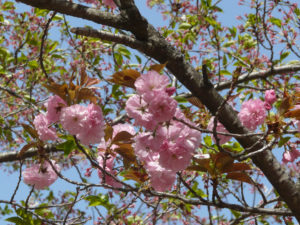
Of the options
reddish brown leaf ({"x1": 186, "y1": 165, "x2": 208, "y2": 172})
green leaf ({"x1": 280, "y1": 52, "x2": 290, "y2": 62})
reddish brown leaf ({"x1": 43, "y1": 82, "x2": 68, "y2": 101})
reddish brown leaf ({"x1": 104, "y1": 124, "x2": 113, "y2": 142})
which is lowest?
reddish brown leaf ({"x1": 186, "y1": 165, "x2": 208, "y2": 172})

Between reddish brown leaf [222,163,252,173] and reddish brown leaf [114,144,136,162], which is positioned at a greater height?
reddish brown leaf [114,144,136,162]

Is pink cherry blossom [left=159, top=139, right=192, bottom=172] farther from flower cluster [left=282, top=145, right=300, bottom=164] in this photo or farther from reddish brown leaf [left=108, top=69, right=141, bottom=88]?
flower cluster [left=282, top=145, right=300, bottom=164]

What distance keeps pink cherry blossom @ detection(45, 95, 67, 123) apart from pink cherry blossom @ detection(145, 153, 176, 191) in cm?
45

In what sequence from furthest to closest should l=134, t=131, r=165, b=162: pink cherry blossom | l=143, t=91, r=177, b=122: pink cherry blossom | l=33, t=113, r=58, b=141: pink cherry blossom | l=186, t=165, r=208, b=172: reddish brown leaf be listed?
l=33, t=113, r=58, b=141: pink cherry blossom
l=186, t=165, r=208, b=172: reddish brown leaf
l=134, t=131, r=165, b=162: pink cherry blossom
l=143, t=91, r=177, b=122: pink cherry blossom

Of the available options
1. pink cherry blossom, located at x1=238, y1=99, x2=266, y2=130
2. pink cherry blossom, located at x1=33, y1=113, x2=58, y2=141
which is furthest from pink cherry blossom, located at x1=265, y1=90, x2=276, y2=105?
pink cherry blossom, located at x1=33, y1=113, x2=58, y2=141

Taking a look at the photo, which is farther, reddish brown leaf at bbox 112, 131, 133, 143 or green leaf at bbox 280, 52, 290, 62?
green leaf at bbox 280, 52, 290, 62

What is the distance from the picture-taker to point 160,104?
1.15m

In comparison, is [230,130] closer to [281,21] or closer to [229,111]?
[229,111]

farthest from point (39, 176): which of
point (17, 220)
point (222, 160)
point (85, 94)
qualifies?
point (222, 160)

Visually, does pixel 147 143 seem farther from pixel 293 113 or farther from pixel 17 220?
pixel 17 220

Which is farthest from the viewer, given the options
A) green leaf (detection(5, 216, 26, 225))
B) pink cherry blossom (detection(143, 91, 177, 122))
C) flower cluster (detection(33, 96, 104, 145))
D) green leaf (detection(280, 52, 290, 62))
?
green leaf (detection(280, 52, 290, 62))

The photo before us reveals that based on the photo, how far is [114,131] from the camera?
167cm

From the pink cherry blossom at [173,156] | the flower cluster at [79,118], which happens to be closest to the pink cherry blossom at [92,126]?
the flower cluster at [79,118]

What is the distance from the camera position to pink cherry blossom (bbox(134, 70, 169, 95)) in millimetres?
1180
